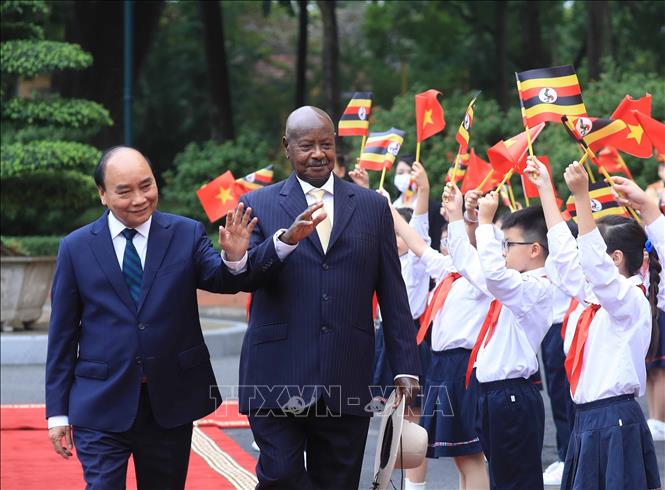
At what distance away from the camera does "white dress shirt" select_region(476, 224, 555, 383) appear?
5.74 metres

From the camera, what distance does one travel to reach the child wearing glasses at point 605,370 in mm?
5254

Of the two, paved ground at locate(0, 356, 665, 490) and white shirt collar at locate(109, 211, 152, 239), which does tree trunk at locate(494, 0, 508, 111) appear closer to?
paved ground at locate(0, 356, 665, 490)

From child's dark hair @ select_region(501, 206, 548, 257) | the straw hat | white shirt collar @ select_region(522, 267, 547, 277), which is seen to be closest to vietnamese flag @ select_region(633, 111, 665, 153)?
child's dark hair @ select_region(501, 206, 548, 257)

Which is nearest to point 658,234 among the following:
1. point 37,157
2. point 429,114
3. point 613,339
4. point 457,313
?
point 613,339

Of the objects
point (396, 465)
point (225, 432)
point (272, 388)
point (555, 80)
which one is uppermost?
point (555, 80)

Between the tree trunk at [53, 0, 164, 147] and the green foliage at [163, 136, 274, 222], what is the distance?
139 cm

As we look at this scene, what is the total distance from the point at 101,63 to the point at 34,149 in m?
10.2

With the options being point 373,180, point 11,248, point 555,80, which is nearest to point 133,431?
point 555,80

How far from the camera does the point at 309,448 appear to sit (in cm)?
520

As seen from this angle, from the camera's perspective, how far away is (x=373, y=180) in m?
17.4

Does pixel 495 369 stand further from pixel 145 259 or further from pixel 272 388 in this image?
pixel 145 259

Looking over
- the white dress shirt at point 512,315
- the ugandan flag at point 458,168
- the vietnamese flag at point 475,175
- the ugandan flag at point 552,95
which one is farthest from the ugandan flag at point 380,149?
the white dress shirt at point 512,315

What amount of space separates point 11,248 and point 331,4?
42.1ft

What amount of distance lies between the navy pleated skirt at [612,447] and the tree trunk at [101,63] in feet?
63.3
